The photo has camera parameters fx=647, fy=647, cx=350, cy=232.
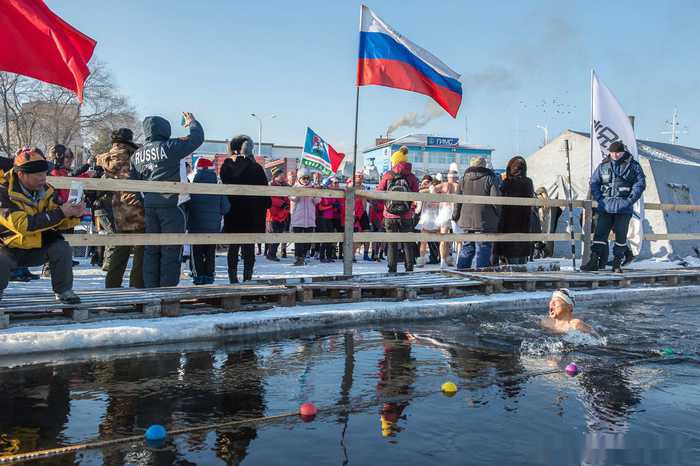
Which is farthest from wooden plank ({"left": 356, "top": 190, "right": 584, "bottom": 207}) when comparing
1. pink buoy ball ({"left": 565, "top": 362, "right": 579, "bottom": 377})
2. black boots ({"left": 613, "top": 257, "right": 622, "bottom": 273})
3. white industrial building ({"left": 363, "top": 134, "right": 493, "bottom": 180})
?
white industrial building ({"left": 363, "top": 134, "right": 493, "bottom": 180})

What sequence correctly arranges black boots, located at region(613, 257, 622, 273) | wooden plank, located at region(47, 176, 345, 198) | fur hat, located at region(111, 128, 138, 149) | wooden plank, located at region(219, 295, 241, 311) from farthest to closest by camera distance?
black boots, located at region(613, 257, 622, 273) → fur hat, located at region(111, 128, 138, 149) → wooden plank, located at region(219, 295, 241, 311) → wooden plank, located at region(47, 176, 345, 198)

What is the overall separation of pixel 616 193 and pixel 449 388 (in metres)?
7.28

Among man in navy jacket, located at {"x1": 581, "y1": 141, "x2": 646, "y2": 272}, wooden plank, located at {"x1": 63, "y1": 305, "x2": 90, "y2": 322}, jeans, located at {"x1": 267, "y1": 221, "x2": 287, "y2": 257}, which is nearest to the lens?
wooden plank, located at {"x1": 63, "y1": 305, "x2": 90, "y2": 322}

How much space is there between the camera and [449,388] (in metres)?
4.23

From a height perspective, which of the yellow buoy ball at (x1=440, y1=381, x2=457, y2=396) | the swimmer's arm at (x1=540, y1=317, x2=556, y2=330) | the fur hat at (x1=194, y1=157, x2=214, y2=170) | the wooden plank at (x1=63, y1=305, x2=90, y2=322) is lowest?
the yellow buoy ball at (x1=440, y1=381, x2=457, y2=396)

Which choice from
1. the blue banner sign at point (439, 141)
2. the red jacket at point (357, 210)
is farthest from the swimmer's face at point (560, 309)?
the blue banner sign at point (439, 141)

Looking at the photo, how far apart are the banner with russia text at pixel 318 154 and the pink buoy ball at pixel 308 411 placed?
576 inches

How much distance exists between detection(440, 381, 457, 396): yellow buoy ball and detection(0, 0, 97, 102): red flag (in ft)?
14.5

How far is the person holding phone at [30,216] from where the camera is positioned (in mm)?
5277

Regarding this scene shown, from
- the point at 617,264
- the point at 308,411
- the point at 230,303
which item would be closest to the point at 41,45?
the point at 230,303

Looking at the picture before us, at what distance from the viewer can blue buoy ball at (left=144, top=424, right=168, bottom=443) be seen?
10.6ft

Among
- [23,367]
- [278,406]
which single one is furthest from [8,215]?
[278,406]

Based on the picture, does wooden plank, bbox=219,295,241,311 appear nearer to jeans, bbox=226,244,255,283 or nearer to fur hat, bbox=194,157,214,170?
jeans, bbox=226,244,255,283

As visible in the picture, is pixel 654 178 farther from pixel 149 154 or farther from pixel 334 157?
pixel 149 154
